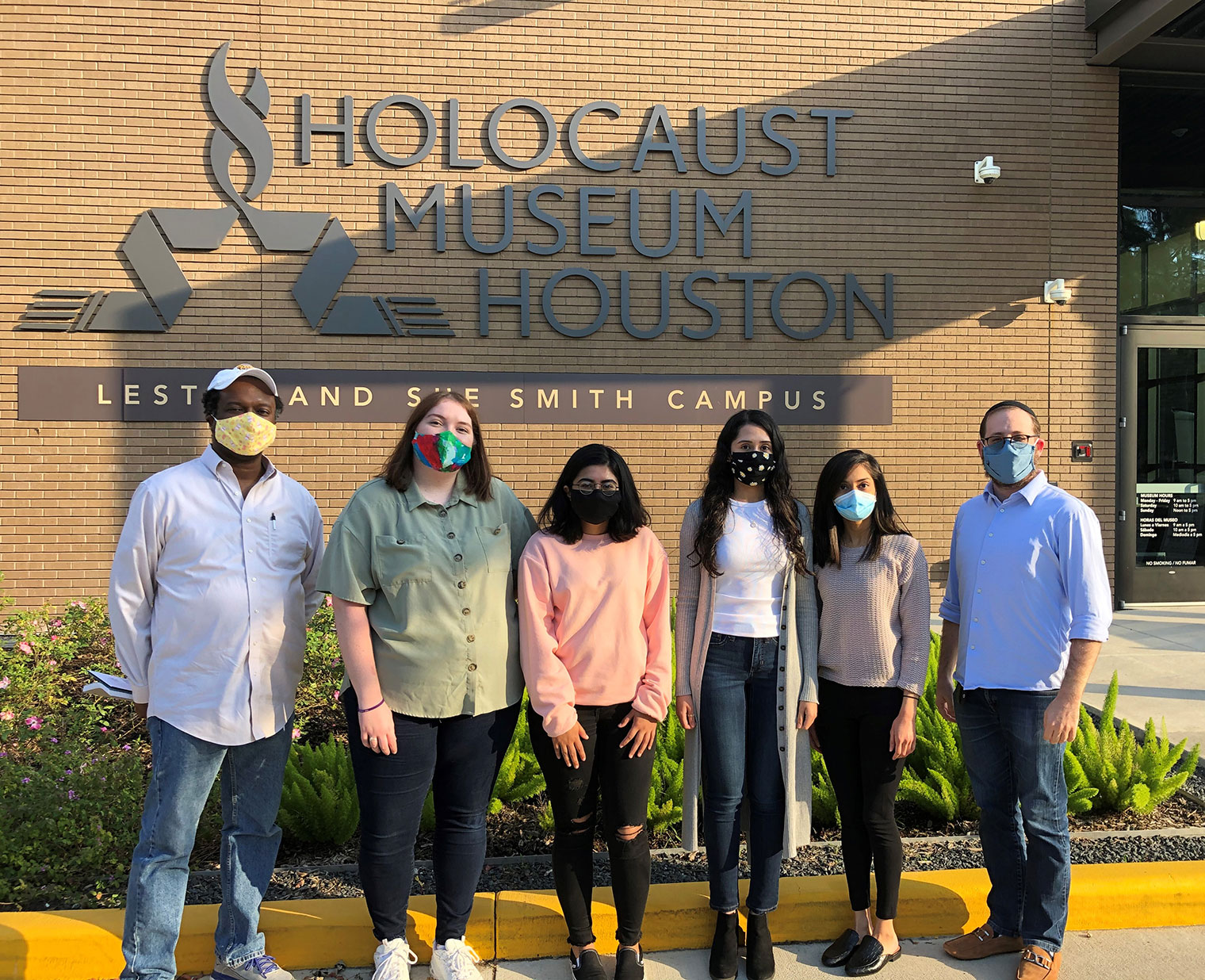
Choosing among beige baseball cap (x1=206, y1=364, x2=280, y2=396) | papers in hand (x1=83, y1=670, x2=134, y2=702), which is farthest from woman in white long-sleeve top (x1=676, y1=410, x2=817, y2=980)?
papers in hand (x1=83, y1=670, x2=134, y2=702)

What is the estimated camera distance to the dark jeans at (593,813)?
2729 mm

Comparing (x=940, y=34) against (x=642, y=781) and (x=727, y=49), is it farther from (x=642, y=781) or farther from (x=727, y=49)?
(x=642, y=781)

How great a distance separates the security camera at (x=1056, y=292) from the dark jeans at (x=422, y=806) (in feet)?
26.0

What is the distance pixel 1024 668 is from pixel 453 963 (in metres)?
2.06

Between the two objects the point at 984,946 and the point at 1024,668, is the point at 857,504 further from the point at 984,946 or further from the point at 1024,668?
the point at 984,946

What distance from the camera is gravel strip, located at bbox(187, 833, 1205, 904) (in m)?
3.24

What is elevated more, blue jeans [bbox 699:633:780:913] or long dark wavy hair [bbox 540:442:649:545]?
long dark wavy hair [bbox 540:442:649:545]

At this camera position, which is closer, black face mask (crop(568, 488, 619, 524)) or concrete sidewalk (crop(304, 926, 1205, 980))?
black face mask (crop(568, 488, 619, 524))

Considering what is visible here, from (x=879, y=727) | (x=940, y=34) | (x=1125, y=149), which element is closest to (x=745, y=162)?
(x=940, y=34)

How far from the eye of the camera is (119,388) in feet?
25.4

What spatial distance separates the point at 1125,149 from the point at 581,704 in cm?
980

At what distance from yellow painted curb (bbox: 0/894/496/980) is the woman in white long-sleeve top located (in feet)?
2.97

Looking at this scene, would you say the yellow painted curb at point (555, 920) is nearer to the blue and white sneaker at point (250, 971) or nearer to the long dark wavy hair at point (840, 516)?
the blue and white sneaker at point (250, 971)

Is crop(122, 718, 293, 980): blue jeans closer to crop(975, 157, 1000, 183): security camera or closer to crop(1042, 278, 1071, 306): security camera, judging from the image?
crop(975, 157, 1000, 183): security camera
